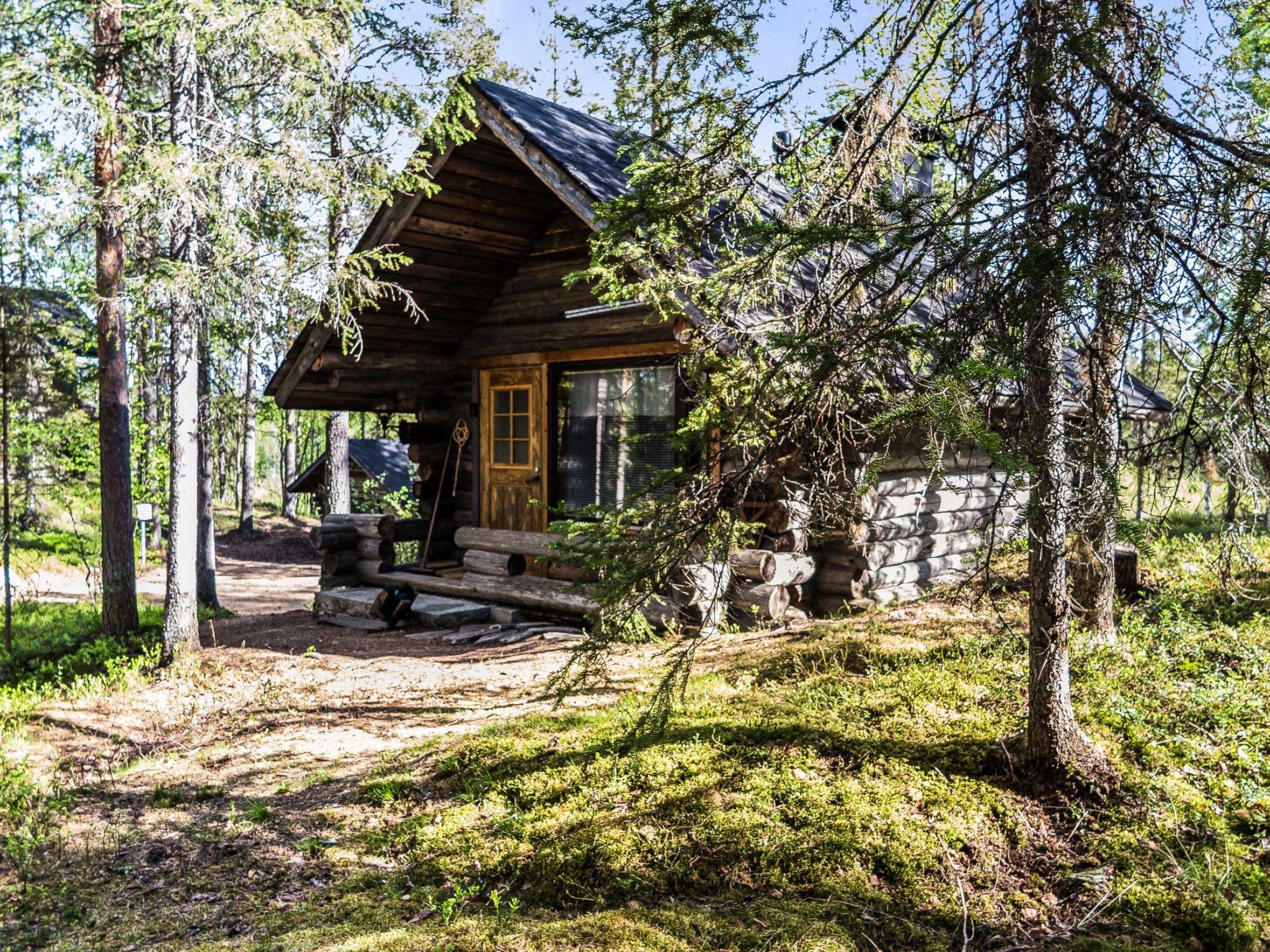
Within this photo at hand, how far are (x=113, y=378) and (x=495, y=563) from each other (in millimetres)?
5766

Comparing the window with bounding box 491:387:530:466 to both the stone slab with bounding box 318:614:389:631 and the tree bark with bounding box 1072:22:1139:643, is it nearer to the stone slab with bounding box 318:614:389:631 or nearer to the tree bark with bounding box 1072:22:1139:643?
the stone slab with bounding box 318:614:389:631

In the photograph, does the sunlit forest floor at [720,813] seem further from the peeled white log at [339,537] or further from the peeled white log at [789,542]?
the peeled white log at [339,537]

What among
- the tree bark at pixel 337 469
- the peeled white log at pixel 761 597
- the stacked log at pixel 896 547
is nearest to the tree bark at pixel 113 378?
the tree bark at pixel 337 469

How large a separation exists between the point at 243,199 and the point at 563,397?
4155 millimetres

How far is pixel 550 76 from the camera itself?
24406 mm

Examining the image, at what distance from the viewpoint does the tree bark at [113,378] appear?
1029cm

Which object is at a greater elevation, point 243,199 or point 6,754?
point 243,199

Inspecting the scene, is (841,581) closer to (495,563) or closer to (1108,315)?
(495,563)

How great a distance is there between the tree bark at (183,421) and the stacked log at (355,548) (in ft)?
7.46

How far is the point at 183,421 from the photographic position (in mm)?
9297

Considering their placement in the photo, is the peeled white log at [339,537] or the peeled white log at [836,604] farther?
the peeled white log at [339,537]

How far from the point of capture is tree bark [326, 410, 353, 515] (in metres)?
18.5

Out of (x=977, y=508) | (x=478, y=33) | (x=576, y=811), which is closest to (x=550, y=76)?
Answer: (x=478, y=33)

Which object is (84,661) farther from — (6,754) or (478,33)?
(478,33)
